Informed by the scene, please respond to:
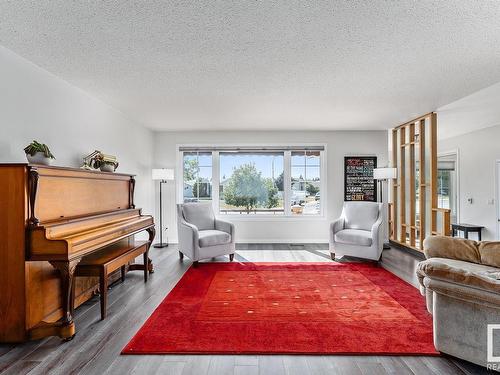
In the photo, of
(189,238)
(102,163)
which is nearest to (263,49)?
(102,163)

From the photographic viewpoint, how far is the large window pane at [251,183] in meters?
6.20

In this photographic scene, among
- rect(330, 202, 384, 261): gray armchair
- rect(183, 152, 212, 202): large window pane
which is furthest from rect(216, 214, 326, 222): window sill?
rect(330, 202, 384, 261): gray armchair

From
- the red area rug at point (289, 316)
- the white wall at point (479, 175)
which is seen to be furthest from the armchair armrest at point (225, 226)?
the white wall at point (479, 175)

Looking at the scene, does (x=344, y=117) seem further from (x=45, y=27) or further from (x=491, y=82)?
(x=45, y=27)

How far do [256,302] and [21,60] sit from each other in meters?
3.15

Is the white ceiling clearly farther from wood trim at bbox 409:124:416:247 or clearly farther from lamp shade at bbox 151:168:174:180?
lamp shade at bbox 151:168:174:180

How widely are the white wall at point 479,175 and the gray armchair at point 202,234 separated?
4.28 m

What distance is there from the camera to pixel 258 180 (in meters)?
6.23

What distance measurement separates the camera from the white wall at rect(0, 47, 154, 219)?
2.59 m

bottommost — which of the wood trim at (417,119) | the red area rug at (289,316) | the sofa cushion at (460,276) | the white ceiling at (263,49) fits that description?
the red area rug at (289,316)

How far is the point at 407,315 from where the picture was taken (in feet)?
8.84

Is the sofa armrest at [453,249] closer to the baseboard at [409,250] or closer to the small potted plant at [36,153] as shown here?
the baseboard at [409,250]

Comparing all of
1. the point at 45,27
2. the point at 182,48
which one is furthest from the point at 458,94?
the point at 45,27

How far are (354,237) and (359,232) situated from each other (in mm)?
187
